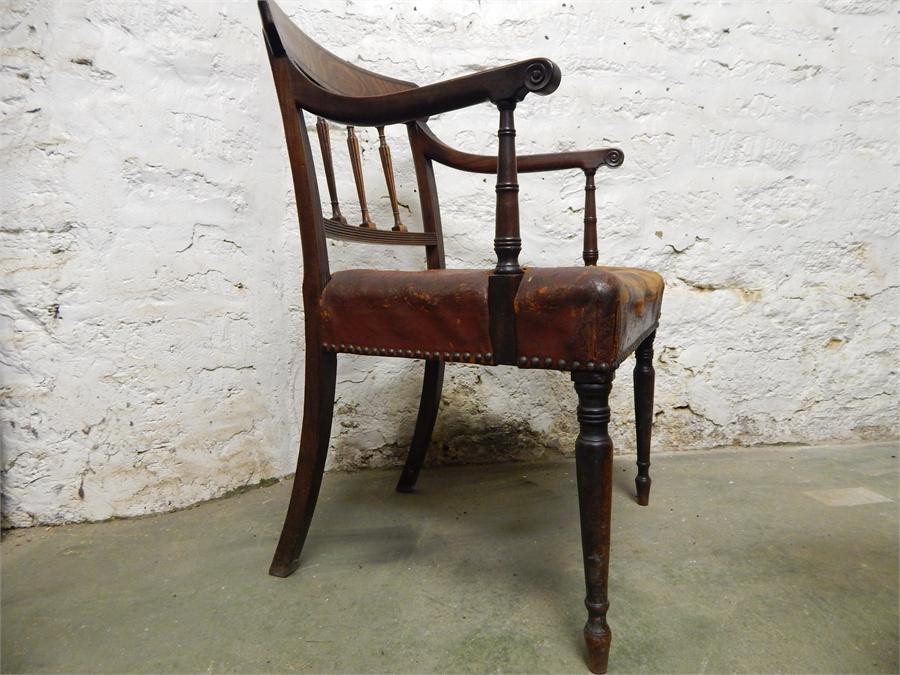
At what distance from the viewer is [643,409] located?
137cm

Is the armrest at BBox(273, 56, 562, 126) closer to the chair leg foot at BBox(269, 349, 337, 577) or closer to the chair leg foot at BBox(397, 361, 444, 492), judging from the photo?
the chair leg foot at BBox(269, 349, 337, 577)

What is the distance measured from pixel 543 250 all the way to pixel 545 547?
2.95 ft

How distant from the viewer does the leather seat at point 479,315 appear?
799mm

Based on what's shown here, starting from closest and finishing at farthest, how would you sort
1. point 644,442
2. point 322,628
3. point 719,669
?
point 719,669
point 322,628
point 644,442

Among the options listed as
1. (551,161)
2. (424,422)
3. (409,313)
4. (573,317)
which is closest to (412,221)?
(551,161)

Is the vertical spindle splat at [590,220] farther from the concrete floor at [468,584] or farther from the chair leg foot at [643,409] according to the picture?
the concrete floor at [468,584]

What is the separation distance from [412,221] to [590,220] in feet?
1.81

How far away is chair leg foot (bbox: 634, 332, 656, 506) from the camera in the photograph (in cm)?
136

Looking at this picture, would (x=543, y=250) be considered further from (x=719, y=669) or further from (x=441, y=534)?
(x=719, y=669)

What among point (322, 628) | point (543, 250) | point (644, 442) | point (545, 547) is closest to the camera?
point (322, 628)

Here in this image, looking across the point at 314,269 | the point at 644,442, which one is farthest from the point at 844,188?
the point at 314,269

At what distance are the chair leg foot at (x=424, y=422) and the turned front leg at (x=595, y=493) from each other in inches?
26.2

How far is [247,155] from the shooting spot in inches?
58.2

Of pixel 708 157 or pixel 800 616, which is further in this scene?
pixel 708 157
